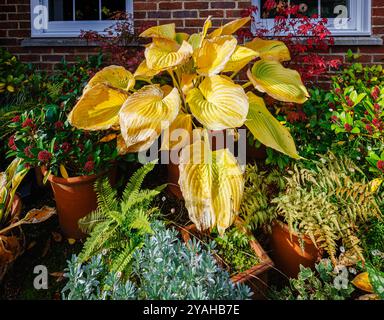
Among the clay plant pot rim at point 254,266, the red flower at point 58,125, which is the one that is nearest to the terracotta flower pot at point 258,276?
the clay plant pot rim at point 254,266

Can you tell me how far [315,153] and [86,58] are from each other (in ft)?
6.94

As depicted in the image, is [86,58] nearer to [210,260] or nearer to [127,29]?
[127,29]

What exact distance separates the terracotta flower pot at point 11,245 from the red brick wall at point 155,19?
180cm

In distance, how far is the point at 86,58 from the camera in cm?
366

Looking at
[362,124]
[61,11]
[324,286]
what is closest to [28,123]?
[324,286]

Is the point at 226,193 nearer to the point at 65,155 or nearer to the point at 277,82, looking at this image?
the point at 277,82

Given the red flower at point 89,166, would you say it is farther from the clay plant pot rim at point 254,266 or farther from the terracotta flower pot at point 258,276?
the terracotta flower pot at point 258,276

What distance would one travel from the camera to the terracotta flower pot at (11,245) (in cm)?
208

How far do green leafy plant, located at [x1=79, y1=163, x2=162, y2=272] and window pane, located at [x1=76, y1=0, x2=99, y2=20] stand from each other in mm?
2062

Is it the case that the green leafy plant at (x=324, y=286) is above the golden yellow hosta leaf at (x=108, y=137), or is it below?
below

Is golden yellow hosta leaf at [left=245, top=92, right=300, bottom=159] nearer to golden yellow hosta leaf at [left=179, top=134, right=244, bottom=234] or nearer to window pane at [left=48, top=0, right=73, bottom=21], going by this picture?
golden yellow hosta leaf at [left=179, top=134, right=244, bottom=234]

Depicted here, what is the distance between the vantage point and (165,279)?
1.65 m

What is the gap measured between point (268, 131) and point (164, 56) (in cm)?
68

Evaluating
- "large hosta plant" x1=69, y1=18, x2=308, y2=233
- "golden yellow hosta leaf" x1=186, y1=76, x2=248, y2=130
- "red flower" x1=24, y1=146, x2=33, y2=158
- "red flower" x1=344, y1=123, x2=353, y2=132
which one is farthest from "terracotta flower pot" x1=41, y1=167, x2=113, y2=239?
"red flower" x1=344, y1=123, x2=353, y2=132
